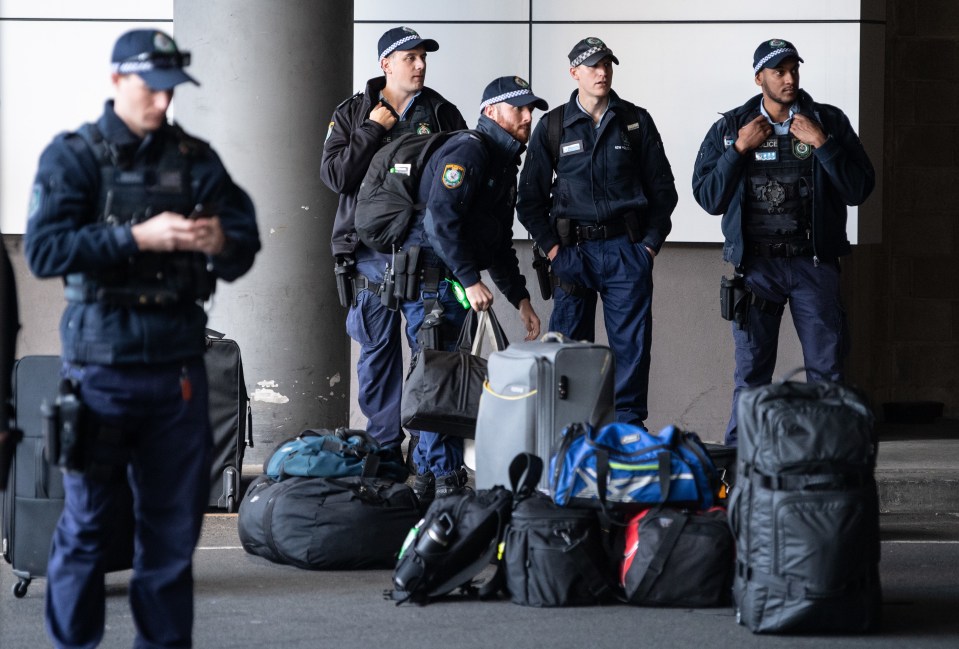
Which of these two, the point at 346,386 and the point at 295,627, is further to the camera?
the point at 346,386

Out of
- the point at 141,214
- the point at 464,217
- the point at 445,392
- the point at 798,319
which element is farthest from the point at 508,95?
the point at 141,214

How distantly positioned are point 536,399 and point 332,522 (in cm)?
102

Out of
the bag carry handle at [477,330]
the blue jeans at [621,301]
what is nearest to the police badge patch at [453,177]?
the bag carry handle at [477,330]

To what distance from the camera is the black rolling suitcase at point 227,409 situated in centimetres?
692

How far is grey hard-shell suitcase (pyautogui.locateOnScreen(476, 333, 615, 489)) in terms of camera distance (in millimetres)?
5820

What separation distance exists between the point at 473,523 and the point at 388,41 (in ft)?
9.88

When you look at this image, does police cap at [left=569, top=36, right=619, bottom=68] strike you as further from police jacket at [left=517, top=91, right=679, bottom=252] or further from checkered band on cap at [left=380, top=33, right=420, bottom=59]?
checkered band on cap at [left=380, top=33, right=420, bottom=59]

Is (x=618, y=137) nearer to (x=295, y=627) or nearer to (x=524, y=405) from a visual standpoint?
(x=524, y=405)

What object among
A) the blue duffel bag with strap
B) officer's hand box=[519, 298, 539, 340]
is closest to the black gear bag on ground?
the blue duffel bag with strap

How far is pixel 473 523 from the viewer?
5285 mm

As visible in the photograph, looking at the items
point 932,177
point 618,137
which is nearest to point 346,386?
point 618,137

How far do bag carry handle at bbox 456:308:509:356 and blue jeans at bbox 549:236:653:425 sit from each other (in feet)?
2.83

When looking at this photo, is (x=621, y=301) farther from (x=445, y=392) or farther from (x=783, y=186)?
(x=445, y=392)

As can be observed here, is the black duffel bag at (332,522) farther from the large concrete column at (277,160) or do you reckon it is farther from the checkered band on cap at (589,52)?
the checkered band on cap at (589,52)
